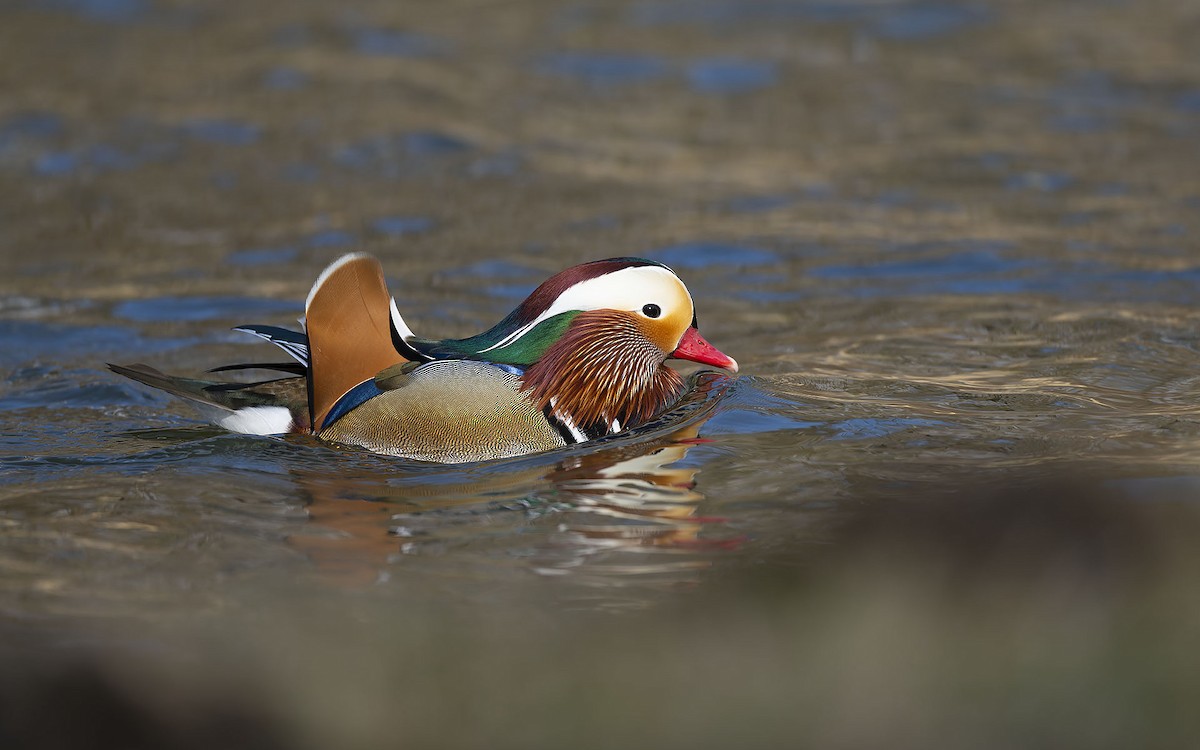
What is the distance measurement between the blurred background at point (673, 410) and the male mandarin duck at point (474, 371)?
0.43ft

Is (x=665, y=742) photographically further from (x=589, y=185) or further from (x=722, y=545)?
(x=589, y=185)

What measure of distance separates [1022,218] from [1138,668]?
7246mm

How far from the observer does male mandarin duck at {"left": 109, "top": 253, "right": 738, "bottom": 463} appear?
552 cm

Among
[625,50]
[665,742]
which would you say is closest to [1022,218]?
[625,50]

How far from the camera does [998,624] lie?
154 inches

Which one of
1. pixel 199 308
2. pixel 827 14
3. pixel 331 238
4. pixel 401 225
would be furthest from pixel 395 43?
pixel 199 308

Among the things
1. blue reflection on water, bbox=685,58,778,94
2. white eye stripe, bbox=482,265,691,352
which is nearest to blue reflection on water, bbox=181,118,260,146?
blue reflection on water, bbox=685,58,778,94

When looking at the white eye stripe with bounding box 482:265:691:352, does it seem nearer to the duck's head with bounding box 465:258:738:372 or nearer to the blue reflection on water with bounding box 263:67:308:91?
the duck's head with bounding box 465:258:738:372

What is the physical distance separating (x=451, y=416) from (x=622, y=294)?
85cm

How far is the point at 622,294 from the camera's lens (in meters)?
5.82

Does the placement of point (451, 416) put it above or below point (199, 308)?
below

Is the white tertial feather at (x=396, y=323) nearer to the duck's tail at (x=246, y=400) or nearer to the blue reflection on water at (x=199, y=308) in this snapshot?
the duck's tail at (x=246, y=400)

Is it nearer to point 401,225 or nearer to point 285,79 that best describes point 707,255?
point 401,225

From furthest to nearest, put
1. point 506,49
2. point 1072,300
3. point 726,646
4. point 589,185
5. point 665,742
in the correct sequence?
point 506,49
point 589,185
point 1072,300
point 726,646
point 665,742
